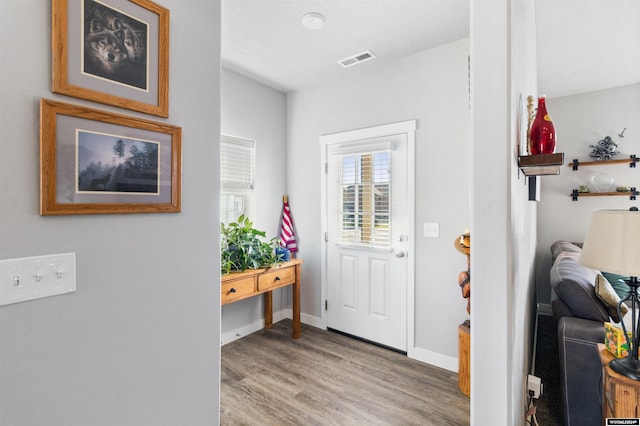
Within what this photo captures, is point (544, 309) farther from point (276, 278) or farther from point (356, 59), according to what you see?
point (356, 59)

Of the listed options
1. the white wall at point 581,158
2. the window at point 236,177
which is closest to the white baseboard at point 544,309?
the white wall at point 581,158

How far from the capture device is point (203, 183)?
4.59 ft

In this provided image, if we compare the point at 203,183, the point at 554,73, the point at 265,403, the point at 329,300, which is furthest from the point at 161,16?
the point at 554,73

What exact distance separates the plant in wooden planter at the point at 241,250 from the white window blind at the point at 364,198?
0.84 metres

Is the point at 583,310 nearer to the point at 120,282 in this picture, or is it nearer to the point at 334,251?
the point at 334,251

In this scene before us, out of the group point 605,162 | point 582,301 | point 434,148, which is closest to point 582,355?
point 582,301

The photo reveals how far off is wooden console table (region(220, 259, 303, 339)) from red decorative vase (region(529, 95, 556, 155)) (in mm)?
2153

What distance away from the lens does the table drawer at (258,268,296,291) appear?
2.94 meters

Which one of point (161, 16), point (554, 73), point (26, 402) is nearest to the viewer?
point (26, 402)

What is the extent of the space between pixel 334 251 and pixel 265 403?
1.62m

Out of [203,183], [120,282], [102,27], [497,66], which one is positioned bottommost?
[120,282]

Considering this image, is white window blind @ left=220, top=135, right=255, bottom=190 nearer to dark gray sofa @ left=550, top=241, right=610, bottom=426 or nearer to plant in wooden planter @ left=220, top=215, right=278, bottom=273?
plant in wooden planter @ left=220, top=215, right=278, bottom=273

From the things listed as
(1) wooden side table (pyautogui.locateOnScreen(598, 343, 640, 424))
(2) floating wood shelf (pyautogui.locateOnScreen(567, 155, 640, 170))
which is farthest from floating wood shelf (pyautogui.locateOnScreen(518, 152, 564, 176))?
(2) floating wood shelf (pyautogui.locateOnScreen(567, 155, 640, 170))

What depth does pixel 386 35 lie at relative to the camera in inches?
97.9
